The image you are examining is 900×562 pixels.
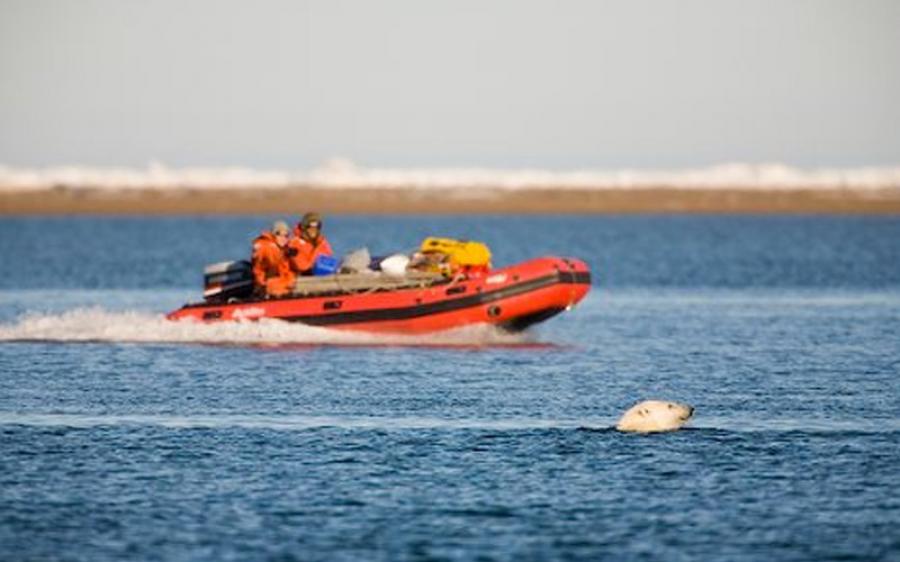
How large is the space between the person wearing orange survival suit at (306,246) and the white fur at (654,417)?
12.7m

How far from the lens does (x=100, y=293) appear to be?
56.6 metres

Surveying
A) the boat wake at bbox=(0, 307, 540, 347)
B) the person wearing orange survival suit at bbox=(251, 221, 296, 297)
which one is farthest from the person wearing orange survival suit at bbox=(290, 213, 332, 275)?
the boat wake at bbox=(0, 307, 540, 347)

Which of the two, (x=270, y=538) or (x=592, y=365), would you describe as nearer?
(x=270, y=538)

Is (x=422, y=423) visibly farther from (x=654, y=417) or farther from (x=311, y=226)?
(x=311, y=226)

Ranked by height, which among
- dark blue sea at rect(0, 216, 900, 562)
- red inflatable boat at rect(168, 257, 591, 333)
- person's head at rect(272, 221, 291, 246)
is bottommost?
dark blue sea at rect(0, 216, 900, 562)

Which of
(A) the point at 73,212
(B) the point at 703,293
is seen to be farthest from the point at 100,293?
(A) the point at 73,212

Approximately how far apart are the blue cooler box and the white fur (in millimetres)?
12690

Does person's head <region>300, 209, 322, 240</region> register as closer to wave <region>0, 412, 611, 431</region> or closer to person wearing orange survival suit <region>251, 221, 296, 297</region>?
person wearing orange survival suit <region>251, 221, 296, 297</region>

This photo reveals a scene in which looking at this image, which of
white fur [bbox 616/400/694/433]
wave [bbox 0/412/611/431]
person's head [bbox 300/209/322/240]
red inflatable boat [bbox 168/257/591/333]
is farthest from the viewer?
person's head [bbox 300/209/322/240]

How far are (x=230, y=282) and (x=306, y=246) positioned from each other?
1.87m

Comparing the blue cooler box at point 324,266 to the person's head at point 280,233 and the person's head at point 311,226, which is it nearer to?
the person's head at point 311,226

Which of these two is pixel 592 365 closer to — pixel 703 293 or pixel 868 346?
pixel 868 346

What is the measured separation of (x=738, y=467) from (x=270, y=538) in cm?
619

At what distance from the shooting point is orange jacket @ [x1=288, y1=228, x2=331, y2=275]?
38.2 m
